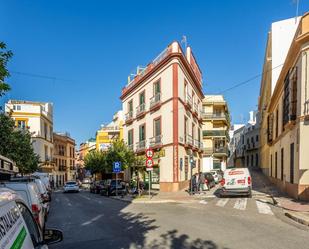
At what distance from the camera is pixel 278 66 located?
29.2 metres

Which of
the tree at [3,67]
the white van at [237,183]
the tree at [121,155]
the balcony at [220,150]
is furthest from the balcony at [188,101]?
the tree at [3,67]

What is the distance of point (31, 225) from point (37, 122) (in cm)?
4794

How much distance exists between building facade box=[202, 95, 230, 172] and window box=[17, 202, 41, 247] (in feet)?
134

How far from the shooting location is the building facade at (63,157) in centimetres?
6040

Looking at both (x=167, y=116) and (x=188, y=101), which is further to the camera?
(x=188, y=101)

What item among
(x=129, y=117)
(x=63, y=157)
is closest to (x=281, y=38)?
(x=129, y=117)

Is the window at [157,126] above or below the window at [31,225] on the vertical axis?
above

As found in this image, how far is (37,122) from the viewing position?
157 feet

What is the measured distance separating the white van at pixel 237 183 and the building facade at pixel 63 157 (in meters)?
44.3

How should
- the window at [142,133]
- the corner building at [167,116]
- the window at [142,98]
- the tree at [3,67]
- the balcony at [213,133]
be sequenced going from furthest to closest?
the balcony at [213,133], the window at [142,98], the window at [142,133], the corner building at [167,116], the tree at [3,67]

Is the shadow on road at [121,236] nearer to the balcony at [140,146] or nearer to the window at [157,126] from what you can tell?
the window at [157,126]

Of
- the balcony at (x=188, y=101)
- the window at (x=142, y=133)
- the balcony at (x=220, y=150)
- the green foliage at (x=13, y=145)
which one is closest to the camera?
the green foliage at (x=13, y=145)

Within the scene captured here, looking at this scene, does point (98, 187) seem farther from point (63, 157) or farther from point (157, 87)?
point (63, 157)

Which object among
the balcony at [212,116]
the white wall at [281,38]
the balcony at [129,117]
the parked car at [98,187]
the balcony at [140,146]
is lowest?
the parked car at [98,187]
